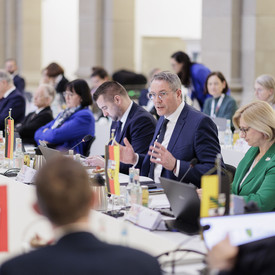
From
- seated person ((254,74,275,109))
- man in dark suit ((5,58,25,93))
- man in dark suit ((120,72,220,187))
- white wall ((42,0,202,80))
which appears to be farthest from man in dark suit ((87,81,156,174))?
white wall ((42,0,202,80))

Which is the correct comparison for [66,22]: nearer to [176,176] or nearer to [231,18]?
[231,18]

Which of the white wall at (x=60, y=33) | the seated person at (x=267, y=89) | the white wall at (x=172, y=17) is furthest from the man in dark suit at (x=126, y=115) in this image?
the white wall at (x=60, y=33)

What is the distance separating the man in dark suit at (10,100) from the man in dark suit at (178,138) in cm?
355

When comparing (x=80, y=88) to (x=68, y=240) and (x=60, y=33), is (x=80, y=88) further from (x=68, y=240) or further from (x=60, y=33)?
(x=60, y=33)

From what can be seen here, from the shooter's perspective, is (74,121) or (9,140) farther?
(74,121)

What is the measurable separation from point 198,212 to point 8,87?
5.19 m

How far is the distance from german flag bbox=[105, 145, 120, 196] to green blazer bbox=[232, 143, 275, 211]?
70 centimetres

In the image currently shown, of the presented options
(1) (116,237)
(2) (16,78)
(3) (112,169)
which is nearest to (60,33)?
(2) (16,78)

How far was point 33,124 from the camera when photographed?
7406mm

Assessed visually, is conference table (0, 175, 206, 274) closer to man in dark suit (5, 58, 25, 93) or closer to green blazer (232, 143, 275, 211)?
green blazer (232, 143, 275, 211)

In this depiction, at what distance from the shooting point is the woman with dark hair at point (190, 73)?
8.74m

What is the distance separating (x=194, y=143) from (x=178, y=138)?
118 mm

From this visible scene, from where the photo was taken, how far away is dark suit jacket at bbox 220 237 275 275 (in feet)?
7.08

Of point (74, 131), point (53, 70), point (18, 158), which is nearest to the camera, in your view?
point (18, 158)
